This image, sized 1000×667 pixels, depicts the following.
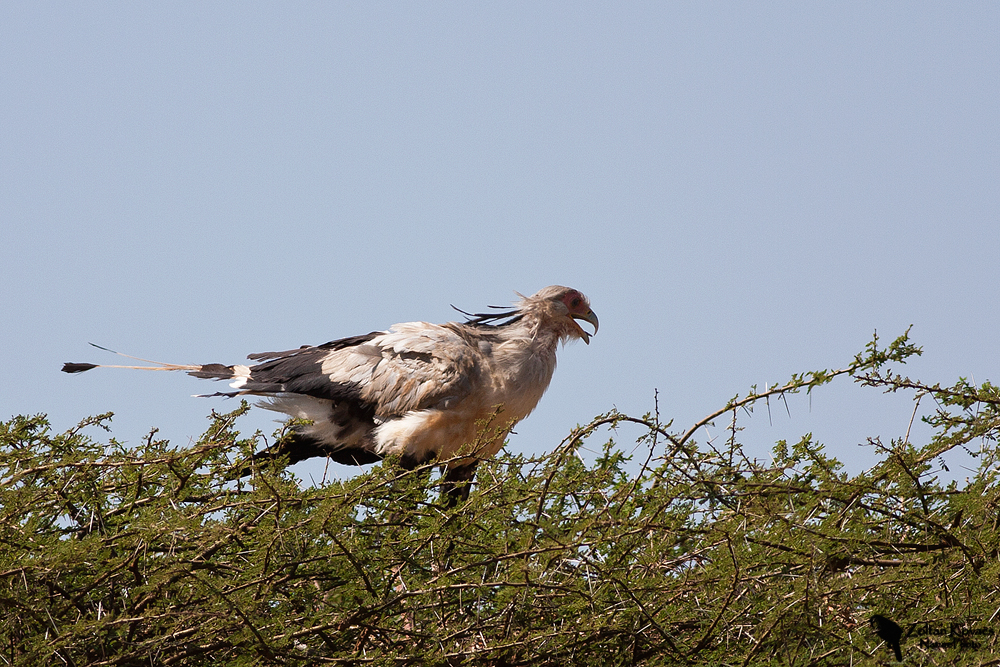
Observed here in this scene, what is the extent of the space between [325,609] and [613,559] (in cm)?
A: 73

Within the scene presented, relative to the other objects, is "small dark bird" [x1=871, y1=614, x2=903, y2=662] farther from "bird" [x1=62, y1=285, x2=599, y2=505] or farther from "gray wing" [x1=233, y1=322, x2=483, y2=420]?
A: "gray wing" [x1=233, y1=322, x2=483, y2=420]

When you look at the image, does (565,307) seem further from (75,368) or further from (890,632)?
(890,632)

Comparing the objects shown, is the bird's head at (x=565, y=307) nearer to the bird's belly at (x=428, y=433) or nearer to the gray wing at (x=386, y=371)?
the gray wing at (x=386, y=371)

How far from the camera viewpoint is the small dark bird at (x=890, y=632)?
2805mm

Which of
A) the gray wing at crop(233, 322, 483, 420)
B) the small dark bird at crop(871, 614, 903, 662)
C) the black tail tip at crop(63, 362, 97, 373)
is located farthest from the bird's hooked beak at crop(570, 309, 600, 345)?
the small dark bird at crop(871, 614, 903, 662)

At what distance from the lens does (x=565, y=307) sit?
5.59 metres

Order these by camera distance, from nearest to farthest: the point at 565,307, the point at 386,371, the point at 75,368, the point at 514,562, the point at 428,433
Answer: the point at 514,562 < the point at 75,368 < the point at 428,433 < the point at 386,371 < the point at 565,307

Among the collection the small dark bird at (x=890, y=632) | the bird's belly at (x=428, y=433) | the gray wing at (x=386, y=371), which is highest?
the gray wing at (x=386, y=371)

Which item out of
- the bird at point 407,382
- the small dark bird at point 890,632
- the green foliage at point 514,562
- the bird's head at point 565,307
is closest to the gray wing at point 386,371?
the bird at point 407,382

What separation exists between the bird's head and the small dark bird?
2889 mm

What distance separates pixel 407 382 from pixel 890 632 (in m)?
2.71

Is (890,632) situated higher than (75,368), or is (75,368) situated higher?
(75,368)

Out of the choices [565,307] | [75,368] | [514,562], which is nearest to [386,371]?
[565,307]

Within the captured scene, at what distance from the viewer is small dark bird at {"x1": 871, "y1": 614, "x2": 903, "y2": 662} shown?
280 cm
